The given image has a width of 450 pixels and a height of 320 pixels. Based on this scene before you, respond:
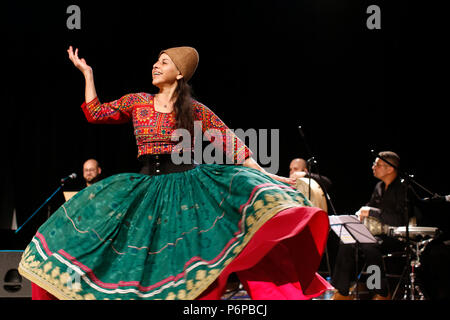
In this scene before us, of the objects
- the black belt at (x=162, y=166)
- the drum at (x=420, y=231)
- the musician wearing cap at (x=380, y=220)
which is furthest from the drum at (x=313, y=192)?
the black belt at (x=162, y=166)

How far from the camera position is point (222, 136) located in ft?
8.25

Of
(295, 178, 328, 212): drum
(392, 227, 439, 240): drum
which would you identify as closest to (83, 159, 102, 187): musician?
(295, 178, 328, 212): drum

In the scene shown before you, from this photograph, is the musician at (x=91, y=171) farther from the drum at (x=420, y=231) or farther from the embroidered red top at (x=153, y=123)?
the drum at (x=420, y=231)

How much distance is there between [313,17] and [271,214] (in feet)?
13.1

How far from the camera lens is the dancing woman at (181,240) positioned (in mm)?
1762

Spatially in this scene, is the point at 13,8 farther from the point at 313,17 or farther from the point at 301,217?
the point at 301,217

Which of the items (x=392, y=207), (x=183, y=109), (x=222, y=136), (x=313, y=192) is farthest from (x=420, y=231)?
(x=183, y=109)

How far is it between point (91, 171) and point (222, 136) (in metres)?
3.08

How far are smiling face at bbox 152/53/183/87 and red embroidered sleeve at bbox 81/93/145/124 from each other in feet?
0.46

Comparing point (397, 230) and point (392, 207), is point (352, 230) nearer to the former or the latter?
point (397, 230)

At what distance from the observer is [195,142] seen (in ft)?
8.08

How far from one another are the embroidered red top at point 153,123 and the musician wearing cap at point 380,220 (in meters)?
2.14

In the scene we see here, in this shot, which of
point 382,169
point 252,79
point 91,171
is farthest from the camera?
point 252,79
